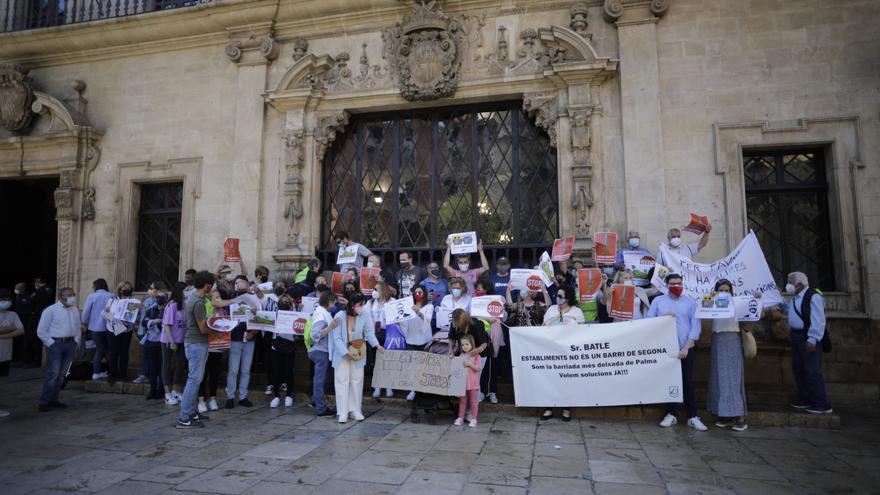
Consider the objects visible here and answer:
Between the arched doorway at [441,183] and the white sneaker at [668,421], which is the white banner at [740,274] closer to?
the white sneaker at [668,421]

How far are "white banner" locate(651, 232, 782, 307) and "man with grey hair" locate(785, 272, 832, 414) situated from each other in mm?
265

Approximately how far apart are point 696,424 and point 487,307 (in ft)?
9.91

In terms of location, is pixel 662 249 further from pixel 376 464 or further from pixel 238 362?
pixel 238 362

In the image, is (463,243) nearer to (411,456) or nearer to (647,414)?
(647,414)

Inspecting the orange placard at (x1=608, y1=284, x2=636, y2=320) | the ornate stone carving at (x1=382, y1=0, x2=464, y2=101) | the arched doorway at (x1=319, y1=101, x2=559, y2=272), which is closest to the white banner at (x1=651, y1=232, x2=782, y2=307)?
the orange placard at (x1=608, y1=284, x2=636, y2=320)

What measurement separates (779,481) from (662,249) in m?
4.16

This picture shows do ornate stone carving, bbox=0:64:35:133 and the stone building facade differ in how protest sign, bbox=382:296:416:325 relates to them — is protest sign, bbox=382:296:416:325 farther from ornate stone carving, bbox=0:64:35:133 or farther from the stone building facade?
ornate stone carving, bbox=0:64:35:133

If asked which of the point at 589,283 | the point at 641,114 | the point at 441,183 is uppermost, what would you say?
the point at 641,114

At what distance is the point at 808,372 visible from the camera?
7129 millimetres

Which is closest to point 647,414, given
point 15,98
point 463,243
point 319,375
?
point 463,243

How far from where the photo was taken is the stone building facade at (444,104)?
9.02 meters

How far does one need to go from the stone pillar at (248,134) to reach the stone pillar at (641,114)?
744cm

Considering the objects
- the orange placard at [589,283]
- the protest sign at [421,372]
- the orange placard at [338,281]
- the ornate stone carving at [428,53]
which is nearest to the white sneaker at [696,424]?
the orange placard at [589,283]

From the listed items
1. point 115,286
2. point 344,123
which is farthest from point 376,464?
point 115,286
